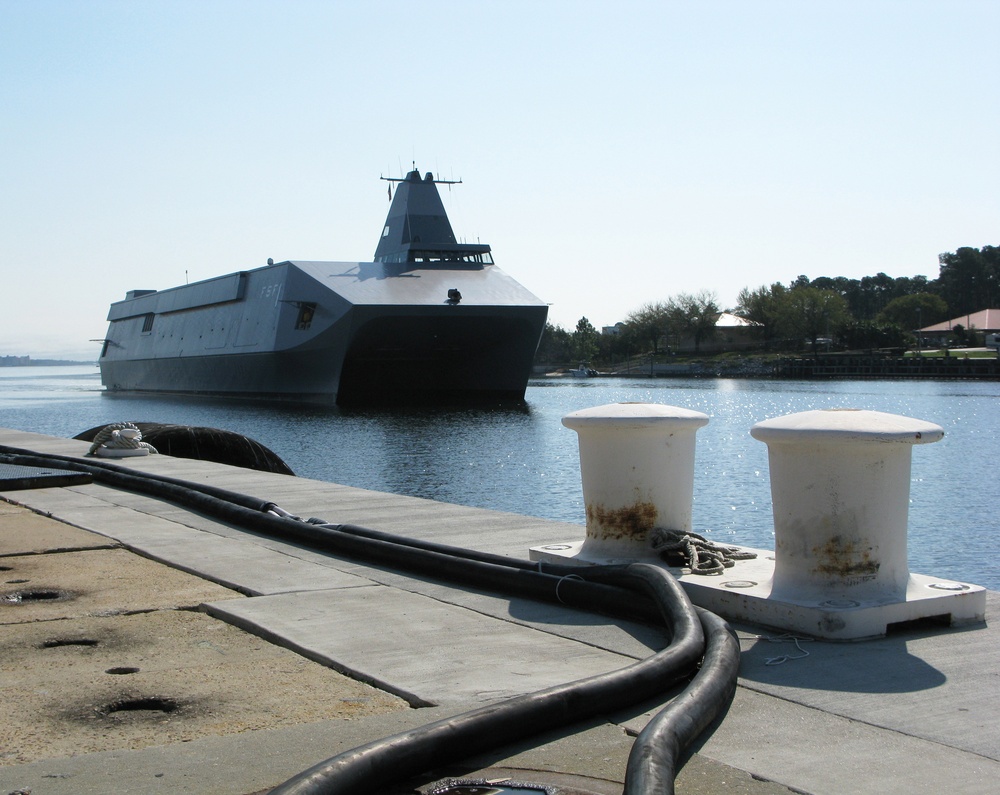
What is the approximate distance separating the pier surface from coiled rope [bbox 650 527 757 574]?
542 mm

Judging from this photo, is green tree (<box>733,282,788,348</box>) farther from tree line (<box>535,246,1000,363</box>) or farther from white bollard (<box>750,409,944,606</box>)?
white bollard (<box>750,409,944,606</box>)

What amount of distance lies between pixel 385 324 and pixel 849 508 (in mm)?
37174

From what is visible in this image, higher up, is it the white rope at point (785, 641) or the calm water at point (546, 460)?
the white rope at point (785, 641)

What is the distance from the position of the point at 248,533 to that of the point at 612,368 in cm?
12435

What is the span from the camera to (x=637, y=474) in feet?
16.4


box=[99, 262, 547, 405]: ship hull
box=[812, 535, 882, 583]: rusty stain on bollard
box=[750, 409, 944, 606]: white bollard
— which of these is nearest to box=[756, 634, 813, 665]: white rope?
box=[750, 409, 944, 606]: white bollard

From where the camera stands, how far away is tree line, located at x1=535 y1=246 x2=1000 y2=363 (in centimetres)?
10788

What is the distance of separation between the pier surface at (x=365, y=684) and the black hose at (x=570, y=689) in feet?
0.23

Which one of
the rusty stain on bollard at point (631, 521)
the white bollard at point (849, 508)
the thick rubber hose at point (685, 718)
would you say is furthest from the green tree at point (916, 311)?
the thick rubber hose at point (685, 718)

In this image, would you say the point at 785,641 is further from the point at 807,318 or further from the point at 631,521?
the point at 807,318

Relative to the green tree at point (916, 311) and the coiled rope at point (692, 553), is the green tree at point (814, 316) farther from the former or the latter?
the coiled rope at point (692, 553)

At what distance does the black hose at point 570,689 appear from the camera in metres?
2.47

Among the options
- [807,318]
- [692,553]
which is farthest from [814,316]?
[692,553]

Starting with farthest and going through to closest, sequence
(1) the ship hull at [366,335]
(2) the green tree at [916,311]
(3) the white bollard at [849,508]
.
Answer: (2) the green tree at [916,311] < (1) the ship hull at [366,335] < (3) the white bollard at [849,508]
